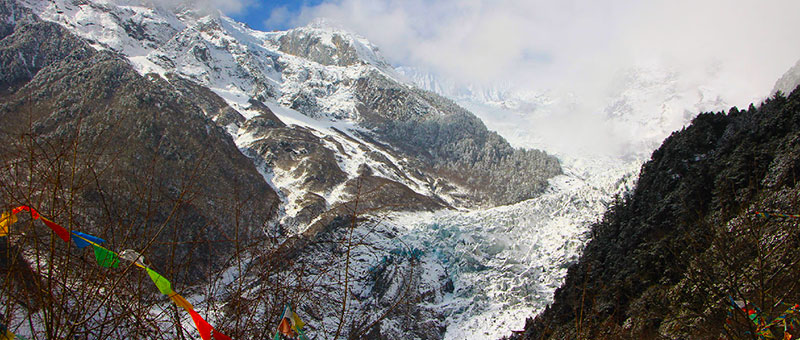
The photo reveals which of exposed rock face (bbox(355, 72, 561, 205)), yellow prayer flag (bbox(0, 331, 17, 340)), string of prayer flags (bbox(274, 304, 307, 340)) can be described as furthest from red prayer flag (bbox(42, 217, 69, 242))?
exposed rock face (bbox(355, 72, 561, 205))

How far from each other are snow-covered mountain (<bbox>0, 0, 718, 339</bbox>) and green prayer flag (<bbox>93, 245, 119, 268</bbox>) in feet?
2.99

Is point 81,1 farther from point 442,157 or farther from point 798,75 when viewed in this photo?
point 798,75

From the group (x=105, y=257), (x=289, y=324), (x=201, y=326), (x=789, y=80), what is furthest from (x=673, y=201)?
(x=789, y=80)

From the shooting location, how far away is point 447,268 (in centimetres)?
5706

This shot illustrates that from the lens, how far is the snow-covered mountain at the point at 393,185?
10775mm

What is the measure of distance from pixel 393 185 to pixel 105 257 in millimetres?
90601

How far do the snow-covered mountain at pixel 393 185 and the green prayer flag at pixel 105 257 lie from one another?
2.99ft

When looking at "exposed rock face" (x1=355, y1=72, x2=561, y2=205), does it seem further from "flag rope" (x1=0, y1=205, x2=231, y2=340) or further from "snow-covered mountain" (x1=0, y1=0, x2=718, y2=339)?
"flag rope" (x1=0, y1=205, x2=231, y2=340)

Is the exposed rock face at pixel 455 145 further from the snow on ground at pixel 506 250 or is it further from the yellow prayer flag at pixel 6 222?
the yellow prayer flag at pixel 6 222

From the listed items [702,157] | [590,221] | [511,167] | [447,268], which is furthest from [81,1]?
[702,157]

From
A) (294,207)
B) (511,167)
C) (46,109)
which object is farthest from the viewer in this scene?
(511,167)

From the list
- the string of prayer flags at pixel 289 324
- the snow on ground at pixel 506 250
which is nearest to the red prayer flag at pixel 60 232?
the string of prayer flags at pixel 289 324

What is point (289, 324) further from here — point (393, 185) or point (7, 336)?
point (393, 185)

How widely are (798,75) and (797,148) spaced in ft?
447
